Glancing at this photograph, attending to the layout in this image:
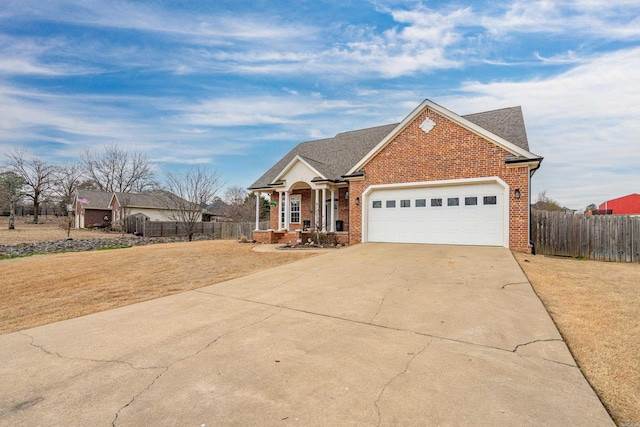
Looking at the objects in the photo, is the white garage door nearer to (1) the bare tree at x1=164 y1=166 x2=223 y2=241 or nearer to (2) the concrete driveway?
(2) the concrete driveway

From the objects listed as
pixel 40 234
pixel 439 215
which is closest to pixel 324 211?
pixel 439 215

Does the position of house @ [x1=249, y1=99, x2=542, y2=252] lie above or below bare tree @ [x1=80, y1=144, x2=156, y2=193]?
below

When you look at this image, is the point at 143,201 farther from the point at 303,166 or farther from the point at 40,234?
the point at 303,166

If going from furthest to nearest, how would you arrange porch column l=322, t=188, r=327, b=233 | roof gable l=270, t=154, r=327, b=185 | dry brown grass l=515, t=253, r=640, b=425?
roof gable l=270, t=154, r=327, b=185 → porch column l=322, t=188, r=327, b=233 → dry brown grass l=515, t=253, r=640, b=425

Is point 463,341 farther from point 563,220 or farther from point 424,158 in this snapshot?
point 563,220

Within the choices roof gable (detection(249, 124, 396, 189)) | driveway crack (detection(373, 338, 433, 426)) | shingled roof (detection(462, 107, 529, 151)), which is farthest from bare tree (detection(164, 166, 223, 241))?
driveway crack (detection(373, 338, 433, 426))

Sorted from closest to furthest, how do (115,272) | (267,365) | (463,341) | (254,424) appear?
1. (254,424)
2. (267,365)
3. (463,341)
4. (115,272)

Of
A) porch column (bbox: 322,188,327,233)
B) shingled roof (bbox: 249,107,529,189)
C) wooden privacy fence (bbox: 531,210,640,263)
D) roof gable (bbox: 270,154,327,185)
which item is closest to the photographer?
wooden privacy fence (bbox: 531,210,640,263)

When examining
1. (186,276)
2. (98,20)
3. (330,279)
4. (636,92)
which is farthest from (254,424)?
(636,92)

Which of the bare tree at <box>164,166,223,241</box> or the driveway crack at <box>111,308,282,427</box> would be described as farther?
the bare tree at <box>164,166,223,241</box>

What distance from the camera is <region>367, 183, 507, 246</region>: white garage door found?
37.4 ft

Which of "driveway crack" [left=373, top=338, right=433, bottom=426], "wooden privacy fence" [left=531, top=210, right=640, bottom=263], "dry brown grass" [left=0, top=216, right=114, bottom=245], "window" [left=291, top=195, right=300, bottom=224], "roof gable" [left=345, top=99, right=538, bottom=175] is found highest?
"roof gable" [left=345, top=99, right=538, bottom=175]

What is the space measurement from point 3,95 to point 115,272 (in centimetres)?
1818

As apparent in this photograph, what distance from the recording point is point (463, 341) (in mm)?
3771
